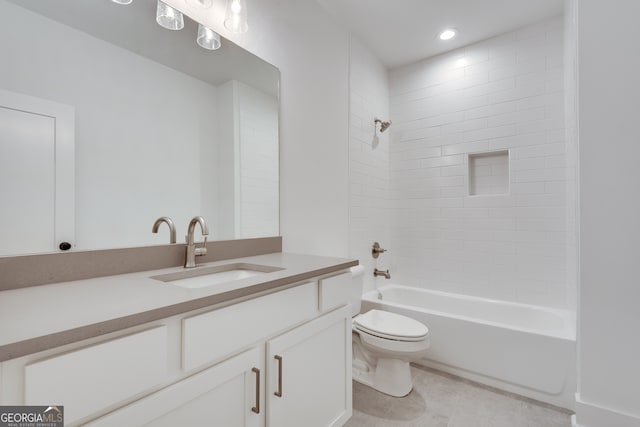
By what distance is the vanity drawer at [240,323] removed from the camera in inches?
30.7

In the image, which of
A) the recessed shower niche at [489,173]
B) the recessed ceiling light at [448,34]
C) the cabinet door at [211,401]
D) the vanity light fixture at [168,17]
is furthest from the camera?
the recessed shower niche at [489,173]

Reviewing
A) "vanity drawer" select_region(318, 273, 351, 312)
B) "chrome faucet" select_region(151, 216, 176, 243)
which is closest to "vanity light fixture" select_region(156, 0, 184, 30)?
"chrome faucet" select_region(151, 216, 176, 243)

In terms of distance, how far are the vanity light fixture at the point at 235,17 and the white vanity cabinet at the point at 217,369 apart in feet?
4.39

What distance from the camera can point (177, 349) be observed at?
760 mm

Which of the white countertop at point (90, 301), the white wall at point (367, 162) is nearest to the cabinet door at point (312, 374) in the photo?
the white countertop at point (90, 301)

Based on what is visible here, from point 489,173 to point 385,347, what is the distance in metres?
1.81

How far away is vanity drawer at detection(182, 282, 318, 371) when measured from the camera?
2.56 feet

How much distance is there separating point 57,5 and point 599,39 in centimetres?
233

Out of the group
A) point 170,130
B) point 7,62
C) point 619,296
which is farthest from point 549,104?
point 7,62

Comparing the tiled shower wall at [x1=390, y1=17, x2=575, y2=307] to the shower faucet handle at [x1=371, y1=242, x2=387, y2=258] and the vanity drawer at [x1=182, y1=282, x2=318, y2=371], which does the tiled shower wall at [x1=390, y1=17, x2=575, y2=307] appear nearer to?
the shower faucet handle at [x1=371, y1=242, x2=387, y2=258]

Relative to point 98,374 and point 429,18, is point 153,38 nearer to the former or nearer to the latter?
point 98,374

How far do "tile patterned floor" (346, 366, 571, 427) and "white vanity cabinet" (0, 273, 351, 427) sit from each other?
416 millimetres

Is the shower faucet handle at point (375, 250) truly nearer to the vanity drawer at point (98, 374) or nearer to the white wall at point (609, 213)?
the white wall at point (609, 213)

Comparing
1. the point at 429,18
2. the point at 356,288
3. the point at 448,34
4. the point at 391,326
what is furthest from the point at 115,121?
the point at 448,34
